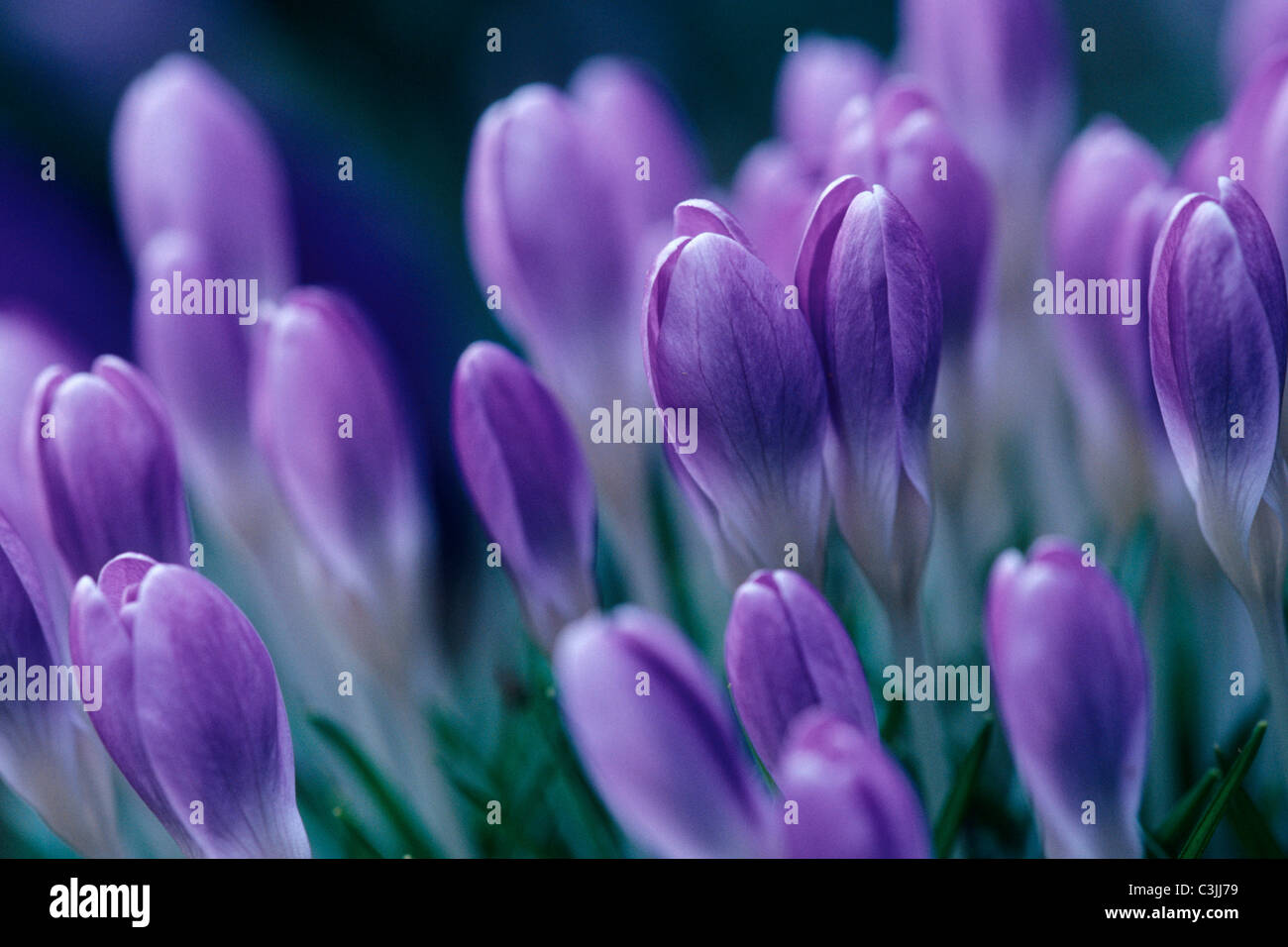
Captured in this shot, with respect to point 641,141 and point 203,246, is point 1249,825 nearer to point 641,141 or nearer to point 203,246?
point 641,141

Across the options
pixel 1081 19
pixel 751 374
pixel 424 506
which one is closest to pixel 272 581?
pixel 424 506

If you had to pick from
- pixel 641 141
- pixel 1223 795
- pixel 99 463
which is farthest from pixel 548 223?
pixel 1223 795

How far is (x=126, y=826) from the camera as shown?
2.02 ft

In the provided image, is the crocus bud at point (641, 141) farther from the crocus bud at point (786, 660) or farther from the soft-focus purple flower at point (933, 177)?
the crocus bud at point (786, 660)

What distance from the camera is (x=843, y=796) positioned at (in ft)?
1.19

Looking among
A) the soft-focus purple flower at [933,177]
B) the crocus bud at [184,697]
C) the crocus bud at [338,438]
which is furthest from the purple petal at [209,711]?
the soft-focus purple flower at [933,177]

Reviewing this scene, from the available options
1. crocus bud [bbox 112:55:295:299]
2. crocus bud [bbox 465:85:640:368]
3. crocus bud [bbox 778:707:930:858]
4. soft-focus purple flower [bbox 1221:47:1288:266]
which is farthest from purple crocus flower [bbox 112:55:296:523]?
soft-focus purple flower [bbox 1221:47:1288:266]

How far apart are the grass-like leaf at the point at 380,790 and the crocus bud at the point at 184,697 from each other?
0.07 meters

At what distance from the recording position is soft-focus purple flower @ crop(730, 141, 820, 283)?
537 millimetres

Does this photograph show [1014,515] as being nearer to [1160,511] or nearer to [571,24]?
[1160,511]
